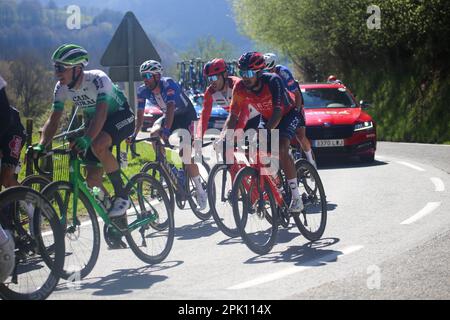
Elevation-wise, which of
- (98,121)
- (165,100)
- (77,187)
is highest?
(165,100)

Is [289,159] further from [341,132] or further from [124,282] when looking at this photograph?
[341,132]

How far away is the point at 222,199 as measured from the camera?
28.6 feet

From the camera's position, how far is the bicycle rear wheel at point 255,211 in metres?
7.72

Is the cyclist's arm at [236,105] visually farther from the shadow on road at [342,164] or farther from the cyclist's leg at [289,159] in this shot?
the shadow on road at [342,164]

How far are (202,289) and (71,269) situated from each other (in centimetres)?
117

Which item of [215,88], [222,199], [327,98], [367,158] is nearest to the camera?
[222,199]

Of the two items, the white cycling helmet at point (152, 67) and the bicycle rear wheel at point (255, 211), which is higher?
the white cycling helmet at point (152, 67)

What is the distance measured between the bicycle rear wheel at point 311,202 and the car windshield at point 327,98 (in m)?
9.03

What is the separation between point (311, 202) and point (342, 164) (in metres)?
8.61

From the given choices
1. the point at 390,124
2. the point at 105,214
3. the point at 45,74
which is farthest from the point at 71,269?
the point at 45,74

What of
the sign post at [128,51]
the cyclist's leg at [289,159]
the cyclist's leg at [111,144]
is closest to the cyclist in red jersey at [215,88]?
the cyclist's leg at [289,159]

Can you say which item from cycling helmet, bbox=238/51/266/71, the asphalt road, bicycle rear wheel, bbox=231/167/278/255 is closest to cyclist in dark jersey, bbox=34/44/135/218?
the asphalt road

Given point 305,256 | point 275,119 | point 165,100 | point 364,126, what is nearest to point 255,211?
point 305,256

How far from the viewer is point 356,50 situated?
32969mm
